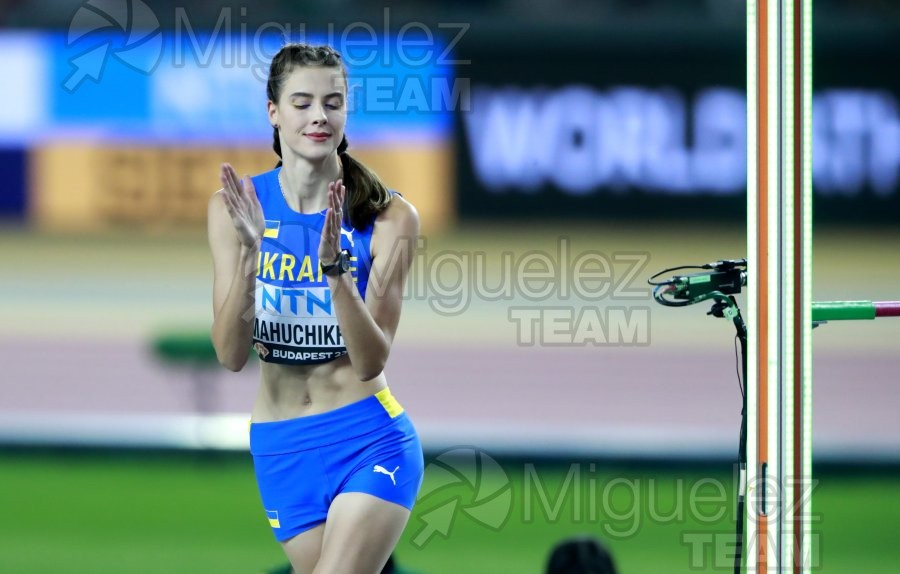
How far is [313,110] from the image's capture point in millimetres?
3904

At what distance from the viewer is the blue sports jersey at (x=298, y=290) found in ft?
13.0

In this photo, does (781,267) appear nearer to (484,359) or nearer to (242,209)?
(242,209)

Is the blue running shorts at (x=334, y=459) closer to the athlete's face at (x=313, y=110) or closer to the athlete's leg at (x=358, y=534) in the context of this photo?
the athlete's leg at (x=358, y=534)

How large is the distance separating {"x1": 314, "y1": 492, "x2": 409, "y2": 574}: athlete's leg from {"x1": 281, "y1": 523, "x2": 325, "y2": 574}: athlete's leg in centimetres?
10

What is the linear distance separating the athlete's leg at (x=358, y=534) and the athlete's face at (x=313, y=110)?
99cm

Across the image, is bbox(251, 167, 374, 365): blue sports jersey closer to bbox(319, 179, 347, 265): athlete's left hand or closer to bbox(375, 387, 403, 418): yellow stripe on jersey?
bbox(375, 387, 403, 418): yellow stripe on jersey

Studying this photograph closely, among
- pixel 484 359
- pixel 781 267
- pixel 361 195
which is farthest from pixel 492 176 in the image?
pixel 781 267

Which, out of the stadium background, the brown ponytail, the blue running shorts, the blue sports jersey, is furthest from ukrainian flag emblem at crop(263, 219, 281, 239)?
the stadium background

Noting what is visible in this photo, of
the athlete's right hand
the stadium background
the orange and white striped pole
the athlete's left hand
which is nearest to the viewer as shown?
the orange and white striped pole

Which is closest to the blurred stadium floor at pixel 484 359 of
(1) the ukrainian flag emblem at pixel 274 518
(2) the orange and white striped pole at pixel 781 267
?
(1) the ukrainian flag emblem at pixel 274 518

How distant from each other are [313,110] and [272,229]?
1.22 feet

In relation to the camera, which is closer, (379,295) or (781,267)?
(781,267)

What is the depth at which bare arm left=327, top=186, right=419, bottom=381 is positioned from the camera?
3.72m

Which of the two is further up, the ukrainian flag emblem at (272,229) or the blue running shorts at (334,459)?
the ukrainian flag emblem at (272,229)
